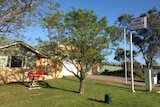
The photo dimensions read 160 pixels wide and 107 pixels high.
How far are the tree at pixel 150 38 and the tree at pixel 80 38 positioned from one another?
23751 millimetres

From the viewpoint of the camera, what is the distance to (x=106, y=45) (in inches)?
603

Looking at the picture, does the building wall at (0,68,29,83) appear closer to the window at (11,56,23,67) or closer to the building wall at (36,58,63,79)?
the window at (11,56,23,67)

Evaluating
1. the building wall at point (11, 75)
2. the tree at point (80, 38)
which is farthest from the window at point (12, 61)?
the tree at point (80, 38)

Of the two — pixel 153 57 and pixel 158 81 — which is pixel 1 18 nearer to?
pixel 158 81

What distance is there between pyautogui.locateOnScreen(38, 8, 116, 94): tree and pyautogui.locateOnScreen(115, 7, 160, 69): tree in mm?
23751

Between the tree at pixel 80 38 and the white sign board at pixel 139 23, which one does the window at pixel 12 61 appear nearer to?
the tree at pixel 80 38

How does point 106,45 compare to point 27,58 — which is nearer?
point 106,45

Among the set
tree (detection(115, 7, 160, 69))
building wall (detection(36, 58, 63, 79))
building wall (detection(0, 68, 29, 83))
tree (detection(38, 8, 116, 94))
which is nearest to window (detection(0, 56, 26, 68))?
building wall (detection(0, 68, 29, 83))

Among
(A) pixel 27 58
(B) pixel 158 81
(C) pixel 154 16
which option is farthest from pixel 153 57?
(A) pixel 27 58

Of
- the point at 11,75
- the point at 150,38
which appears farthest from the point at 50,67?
the point at 150,38

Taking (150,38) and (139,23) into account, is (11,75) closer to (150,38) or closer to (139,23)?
(139,23)

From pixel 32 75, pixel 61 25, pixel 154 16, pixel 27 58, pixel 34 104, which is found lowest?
pixel 34 104

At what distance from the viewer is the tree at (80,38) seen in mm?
14508

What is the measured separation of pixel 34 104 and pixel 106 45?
7019 mm
